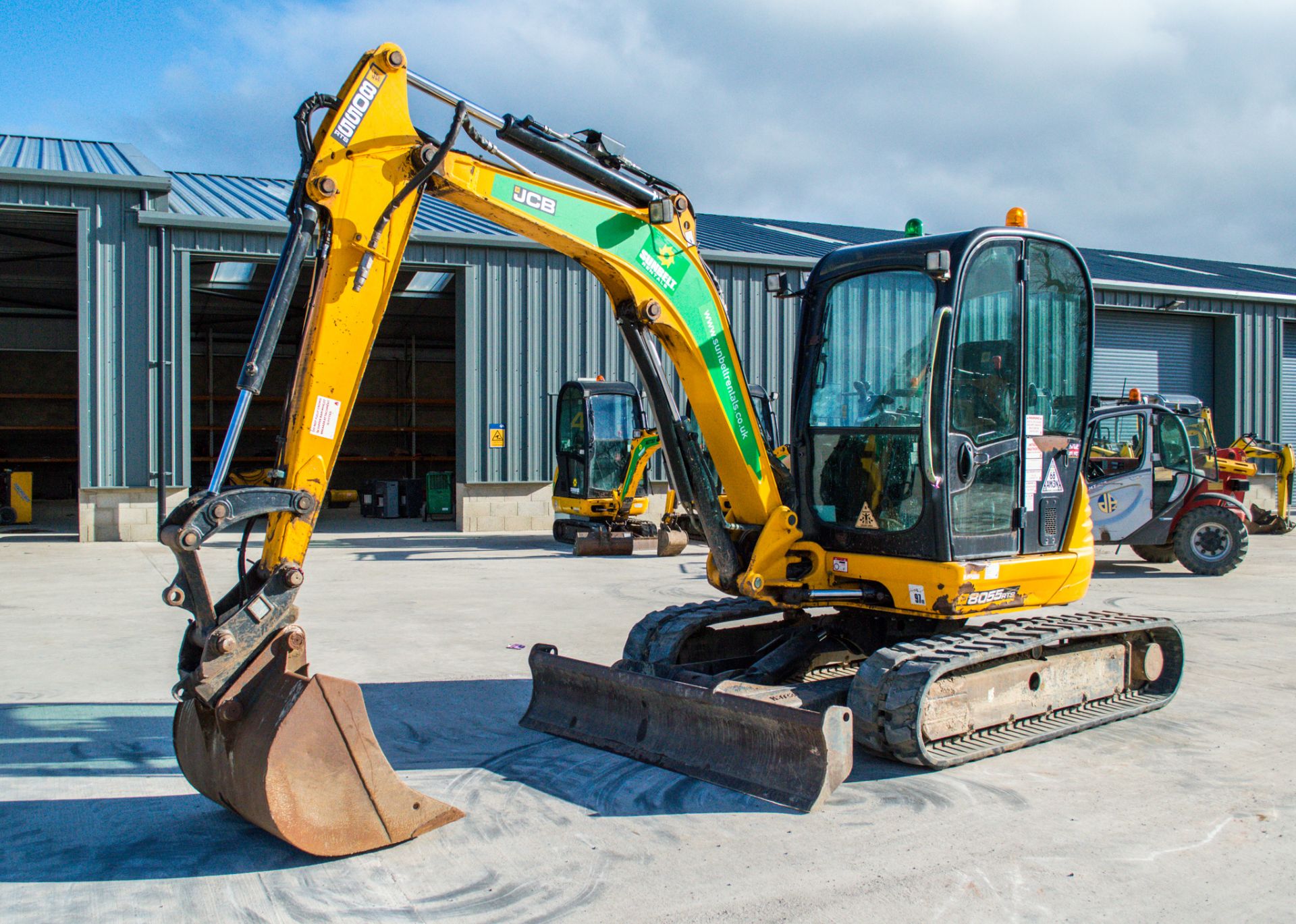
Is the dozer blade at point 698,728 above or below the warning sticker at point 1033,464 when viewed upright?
below

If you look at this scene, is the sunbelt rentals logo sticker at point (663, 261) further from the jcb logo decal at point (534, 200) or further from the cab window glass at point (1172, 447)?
the cab window glass at point (1172, 447)

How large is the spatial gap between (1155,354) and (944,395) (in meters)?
23.6

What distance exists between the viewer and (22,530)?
802 inches

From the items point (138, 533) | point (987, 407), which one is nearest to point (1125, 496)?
point (987, 407)

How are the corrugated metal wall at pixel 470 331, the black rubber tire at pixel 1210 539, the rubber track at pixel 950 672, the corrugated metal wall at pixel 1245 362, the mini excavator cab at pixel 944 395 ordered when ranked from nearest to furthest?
the rubber track at pixel 950 672, the mini excavator cab at pixel 944 395, the black rubber tire at pixel 1210 539, the corrugated metal wall at pixel 470 331, the corrugated metal wall at pixel 1245 362

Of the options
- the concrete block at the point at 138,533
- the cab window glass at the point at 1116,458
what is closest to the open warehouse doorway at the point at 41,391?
the concrete block at the point at 138,533

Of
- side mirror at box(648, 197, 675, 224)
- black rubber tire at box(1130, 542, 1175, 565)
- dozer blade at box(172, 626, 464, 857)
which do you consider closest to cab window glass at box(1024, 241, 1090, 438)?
side mirror at box(648, 197, 675, 224)

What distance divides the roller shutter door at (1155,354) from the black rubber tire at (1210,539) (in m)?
12.3

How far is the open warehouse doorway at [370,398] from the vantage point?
31.0 m

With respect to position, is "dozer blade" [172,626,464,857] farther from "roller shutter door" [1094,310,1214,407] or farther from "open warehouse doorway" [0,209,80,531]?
"open warehouse doorway" [0,209,80,531]

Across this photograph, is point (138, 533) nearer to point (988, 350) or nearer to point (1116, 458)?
point (1116, 458)

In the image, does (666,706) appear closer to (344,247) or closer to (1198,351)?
(344,247)

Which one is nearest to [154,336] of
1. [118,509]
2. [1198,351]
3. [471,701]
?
[118,509]

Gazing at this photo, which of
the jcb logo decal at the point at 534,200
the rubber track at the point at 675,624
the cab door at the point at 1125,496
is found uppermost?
the jcb logo decal at the point at 534,200
